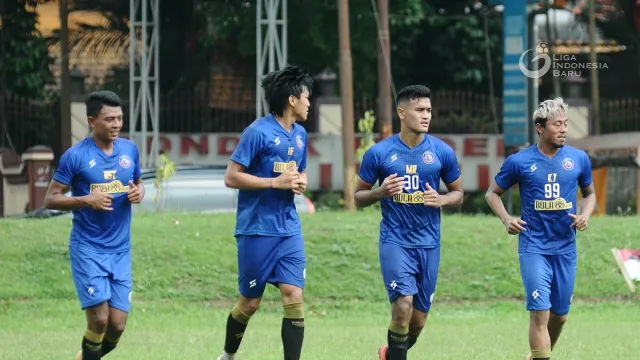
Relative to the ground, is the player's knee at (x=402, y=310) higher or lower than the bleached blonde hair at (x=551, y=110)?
lower

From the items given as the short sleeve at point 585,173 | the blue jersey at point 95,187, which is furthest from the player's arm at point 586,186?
the blue jersey at point 95,187

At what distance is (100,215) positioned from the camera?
9.87 m

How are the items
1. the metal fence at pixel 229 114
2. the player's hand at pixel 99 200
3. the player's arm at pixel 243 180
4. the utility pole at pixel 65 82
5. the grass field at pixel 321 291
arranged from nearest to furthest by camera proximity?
the player's hand at pixel 99 200 → the player's arm at pixel 243 180 → the grass field at pixel 321 291 → the utility pole at pixel 65 82 → the metal fence at pixel 229 114

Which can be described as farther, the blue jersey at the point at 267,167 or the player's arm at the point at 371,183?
the blue jersey at the point at 267,167

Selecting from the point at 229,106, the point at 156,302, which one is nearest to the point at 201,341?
the point at 156,302

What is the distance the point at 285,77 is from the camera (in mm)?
10156

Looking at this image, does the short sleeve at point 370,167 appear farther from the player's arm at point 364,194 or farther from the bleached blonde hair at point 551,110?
the bleached blonde hair at point 551,110

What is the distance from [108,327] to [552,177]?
3.57 metres

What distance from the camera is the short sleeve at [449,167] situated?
10227 mm

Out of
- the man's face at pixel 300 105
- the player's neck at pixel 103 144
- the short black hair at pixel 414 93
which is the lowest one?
the player's neck at pixel 103 144

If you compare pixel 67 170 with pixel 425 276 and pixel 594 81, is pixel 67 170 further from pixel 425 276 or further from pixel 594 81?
pixel 594 81

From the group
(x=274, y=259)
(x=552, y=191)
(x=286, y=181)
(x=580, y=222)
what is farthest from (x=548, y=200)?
(x=274, y=259)

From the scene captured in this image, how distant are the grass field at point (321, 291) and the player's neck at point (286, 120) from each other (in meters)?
3.21

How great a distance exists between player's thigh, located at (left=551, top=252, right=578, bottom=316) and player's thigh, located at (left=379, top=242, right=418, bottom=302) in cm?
106
